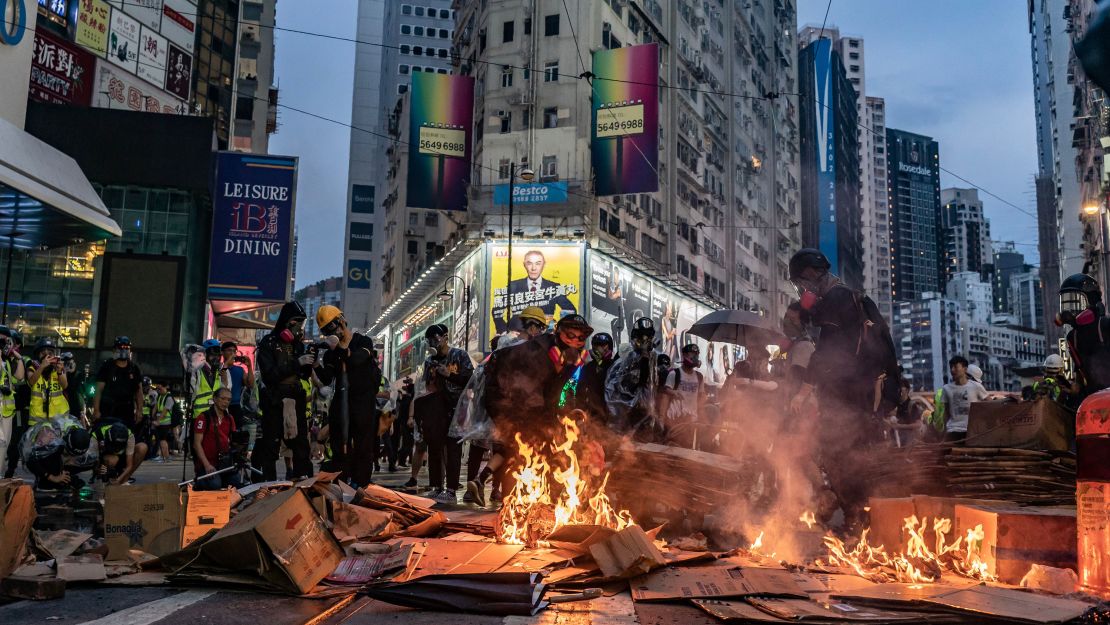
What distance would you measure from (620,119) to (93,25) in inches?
865

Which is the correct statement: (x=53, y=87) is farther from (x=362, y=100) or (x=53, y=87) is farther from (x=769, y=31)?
(x=362, y=100)

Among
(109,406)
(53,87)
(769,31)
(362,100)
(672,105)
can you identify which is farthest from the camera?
(362,100)

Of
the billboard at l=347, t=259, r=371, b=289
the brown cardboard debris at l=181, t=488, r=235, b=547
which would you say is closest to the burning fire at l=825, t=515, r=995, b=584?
the brown cardboard debris at l=181, t=488, r=235, b=547

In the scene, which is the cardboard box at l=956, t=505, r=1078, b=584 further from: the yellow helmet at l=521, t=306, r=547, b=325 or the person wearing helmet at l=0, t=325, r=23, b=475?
the person wearing helmet at l=0, t=325, r=23, b=475

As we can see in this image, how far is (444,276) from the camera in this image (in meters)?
44.8

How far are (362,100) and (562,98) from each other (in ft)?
221

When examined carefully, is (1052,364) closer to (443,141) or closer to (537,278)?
(443,141)

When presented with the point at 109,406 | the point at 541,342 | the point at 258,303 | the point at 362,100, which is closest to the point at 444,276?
the point at 258,303

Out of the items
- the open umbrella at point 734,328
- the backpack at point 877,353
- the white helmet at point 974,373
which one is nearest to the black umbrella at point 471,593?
the backpack at point 877,353

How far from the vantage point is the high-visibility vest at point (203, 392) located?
31.3 feet

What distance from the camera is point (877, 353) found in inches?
244

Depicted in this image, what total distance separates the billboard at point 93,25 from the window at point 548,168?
19474 mm

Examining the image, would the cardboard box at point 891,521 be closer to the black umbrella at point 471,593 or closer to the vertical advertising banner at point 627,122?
the black umbrella at point 471,593

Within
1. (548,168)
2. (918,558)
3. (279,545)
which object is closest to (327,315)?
(279,545)
